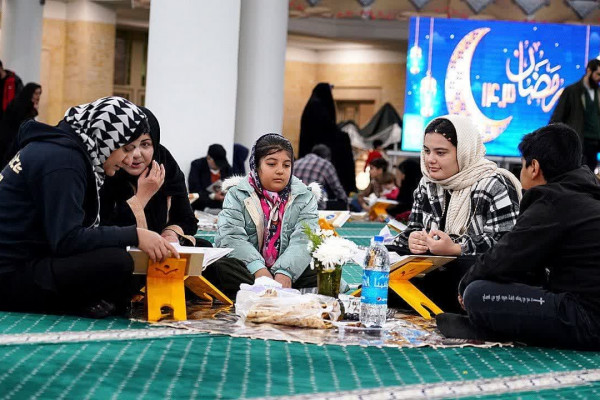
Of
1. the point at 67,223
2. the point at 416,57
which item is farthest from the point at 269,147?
the point at 416,57

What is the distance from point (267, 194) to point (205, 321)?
0.91 m

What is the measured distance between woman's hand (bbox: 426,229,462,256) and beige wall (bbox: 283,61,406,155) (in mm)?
13890

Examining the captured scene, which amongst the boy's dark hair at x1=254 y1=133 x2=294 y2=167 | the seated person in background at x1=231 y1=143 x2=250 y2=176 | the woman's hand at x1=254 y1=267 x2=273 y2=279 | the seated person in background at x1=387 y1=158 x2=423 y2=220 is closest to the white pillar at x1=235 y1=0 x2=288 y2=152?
the seated person in background at x1=231 y1=143 x2=250 y2=176

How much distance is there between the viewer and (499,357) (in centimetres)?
325

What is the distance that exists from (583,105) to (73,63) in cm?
886

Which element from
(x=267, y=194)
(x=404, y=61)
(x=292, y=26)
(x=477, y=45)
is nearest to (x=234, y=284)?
(x=267, y=194)

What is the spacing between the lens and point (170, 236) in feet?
13.4

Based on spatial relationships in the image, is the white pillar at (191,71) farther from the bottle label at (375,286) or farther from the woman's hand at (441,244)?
the bottle label at (375,286)

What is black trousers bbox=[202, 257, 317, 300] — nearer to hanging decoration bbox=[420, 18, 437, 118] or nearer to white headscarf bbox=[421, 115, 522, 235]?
white headscarf bbox=[421, 115, 522, 235]

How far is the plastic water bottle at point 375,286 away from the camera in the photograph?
3.63m

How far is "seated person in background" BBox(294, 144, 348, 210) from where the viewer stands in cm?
970

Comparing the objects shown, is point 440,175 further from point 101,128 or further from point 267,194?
point 101,128

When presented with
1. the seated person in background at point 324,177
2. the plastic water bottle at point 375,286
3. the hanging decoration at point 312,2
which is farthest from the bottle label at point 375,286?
the hanging decoration at point 312,2

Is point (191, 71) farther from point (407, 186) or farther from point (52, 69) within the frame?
point (52, 69)
